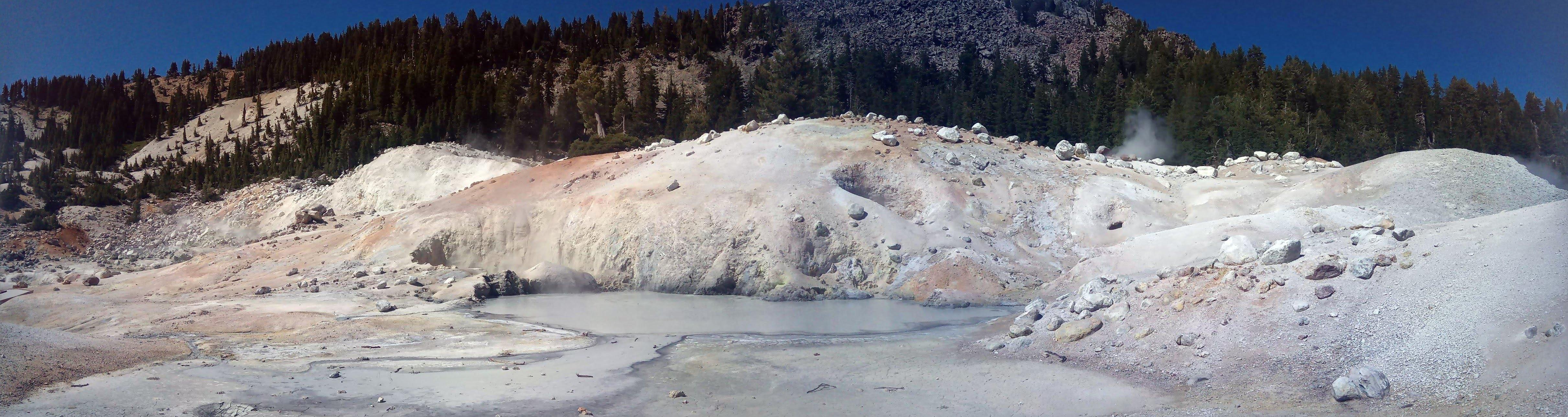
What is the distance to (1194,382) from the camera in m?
9.16

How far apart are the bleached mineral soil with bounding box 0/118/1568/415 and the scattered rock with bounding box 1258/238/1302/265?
0.21 m

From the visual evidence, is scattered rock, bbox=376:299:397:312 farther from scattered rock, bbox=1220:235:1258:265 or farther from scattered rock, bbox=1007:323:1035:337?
scattered rock, bbox=1220:235:1258:265

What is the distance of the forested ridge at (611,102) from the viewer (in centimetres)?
3897

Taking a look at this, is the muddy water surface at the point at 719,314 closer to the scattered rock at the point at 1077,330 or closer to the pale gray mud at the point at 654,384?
the pale gray mud at the point at 654,384

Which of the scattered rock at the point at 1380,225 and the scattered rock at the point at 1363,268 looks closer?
the scattered rock at the point at 1363,268

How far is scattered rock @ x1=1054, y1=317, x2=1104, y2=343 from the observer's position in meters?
11.3

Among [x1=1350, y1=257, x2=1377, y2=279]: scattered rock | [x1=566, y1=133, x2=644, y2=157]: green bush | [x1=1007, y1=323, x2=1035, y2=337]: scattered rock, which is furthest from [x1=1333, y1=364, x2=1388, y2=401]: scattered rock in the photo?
[x1=566, y1=133, x2=644, y2=157]: green bush

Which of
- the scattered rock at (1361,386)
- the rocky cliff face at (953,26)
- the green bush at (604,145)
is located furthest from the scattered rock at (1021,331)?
the rocky cliff face at (953,26)

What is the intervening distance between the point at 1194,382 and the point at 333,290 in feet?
59.3

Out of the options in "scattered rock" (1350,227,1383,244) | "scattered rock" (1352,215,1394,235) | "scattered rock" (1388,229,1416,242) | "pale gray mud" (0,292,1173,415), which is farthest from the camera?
"scattered rock" (1352,215,1394,235)

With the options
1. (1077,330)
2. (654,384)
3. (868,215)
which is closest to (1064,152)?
(868,215)

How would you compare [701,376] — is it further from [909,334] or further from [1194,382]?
[1194,382]

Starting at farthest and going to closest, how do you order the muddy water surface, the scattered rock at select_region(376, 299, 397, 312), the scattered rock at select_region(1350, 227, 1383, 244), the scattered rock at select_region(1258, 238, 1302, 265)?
the scattered rock at select_region(376, 299, 397, 312)
the muddy water surface
the scattered rock at select_region(1350, 227, 1383, 244)
the scattered rock at select_region(1258, 238, 1302, 265)

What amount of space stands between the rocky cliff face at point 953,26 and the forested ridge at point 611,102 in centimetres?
2077
